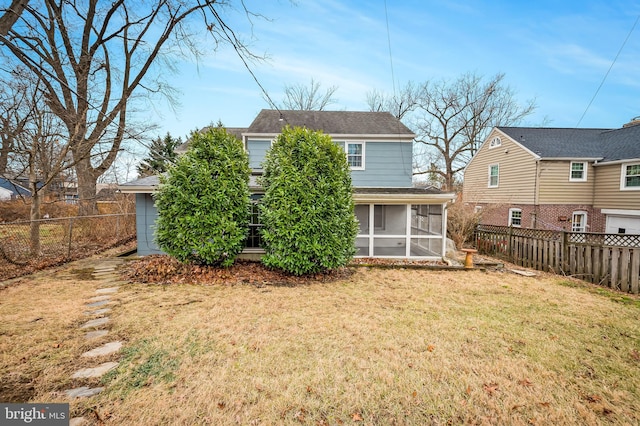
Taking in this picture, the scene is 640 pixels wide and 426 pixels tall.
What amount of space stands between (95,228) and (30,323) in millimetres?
8221

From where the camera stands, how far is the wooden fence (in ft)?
20.9

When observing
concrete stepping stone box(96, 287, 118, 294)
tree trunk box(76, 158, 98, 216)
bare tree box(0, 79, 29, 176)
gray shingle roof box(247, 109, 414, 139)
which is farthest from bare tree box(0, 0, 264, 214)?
concrete stepping stone box(96, 287, 118, 294)

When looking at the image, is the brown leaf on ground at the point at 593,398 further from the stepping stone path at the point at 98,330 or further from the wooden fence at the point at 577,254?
the wooden fence at the point at 577,254

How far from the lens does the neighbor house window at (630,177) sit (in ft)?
41.1

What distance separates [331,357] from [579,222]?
18.3 m

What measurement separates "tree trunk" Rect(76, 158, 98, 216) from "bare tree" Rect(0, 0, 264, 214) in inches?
1.4

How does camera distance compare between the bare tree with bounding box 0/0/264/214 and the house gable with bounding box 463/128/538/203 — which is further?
the house gable with bounding box 463/128/538/203

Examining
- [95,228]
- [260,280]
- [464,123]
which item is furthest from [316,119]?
[464,123]

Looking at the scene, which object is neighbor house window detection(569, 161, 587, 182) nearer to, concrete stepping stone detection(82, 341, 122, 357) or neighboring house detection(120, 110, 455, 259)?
neighboring house detection(120, 110, 455, 259)

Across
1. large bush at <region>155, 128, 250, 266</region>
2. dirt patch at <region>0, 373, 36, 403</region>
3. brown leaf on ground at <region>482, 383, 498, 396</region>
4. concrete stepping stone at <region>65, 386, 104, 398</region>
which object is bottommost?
brown leaf on ground at <region>482, 383, 498, 396</region>

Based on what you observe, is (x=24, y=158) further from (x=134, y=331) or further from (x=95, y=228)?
(x=134, y=331)

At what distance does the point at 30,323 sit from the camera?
12.4ft

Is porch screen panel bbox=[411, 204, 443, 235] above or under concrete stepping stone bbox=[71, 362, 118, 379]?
above

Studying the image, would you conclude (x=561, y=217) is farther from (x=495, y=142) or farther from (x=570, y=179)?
(x=495, y=142)
